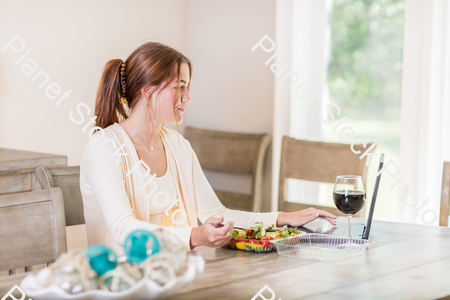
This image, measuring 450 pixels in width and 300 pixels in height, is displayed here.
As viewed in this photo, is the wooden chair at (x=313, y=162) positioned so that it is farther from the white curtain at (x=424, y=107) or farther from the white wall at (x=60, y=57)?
the white wall at (x=60, y=57)

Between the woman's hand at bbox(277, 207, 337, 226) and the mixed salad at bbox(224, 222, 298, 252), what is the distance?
148 millimetres

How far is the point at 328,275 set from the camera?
1046mm

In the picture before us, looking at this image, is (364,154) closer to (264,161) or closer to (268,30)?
(264,161)

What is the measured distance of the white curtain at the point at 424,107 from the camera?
2.36 metres

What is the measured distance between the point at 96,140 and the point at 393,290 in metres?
0.94

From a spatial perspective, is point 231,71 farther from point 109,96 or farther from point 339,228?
point 339,228

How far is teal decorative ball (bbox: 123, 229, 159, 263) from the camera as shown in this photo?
0.81m

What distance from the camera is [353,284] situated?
989mm

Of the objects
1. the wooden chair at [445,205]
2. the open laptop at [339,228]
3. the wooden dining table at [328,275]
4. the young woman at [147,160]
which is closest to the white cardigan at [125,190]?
the young woman at [147,160]

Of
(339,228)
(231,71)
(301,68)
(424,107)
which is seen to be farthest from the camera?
(231,71)

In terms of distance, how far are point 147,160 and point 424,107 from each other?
4.65 feet

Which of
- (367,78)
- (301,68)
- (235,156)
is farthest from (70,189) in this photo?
(367,78)

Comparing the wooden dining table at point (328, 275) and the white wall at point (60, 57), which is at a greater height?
the white wall at point (60, 57)

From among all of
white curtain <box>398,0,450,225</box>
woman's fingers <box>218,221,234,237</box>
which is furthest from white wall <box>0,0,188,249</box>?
woman's fingers <box>218,221,234,237</box>
